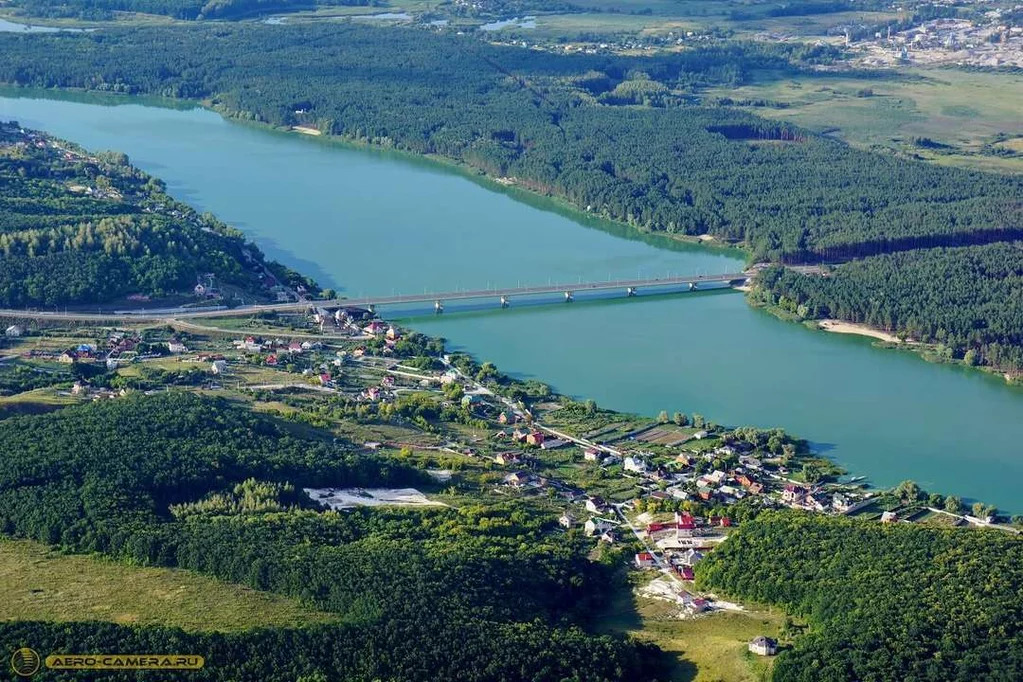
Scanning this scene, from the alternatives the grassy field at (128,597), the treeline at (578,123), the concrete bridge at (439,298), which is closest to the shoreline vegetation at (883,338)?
the concrete bridge at (439,298)

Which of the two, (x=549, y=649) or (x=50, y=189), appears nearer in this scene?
(x=549, y=649)

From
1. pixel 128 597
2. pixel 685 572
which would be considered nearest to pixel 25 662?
pixel 128 597

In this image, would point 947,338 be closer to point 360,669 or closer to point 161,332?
point 161,332

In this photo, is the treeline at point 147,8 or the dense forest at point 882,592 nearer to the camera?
the dense forest at point 882,592

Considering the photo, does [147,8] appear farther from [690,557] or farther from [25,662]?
[25,662]

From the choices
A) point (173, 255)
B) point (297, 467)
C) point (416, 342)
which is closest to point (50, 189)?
point (173, 255)

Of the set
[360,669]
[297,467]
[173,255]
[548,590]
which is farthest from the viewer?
[173,255]

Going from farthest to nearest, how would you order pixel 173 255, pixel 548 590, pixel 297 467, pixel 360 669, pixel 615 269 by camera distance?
pixel 615 269, pixel 173 255, pixel 297 467, pixel 548 590, pixel 360 669

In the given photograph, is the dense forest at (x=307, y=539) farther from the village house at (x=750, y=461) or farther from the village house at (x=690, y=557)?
the village house at (x=750, y=461)
